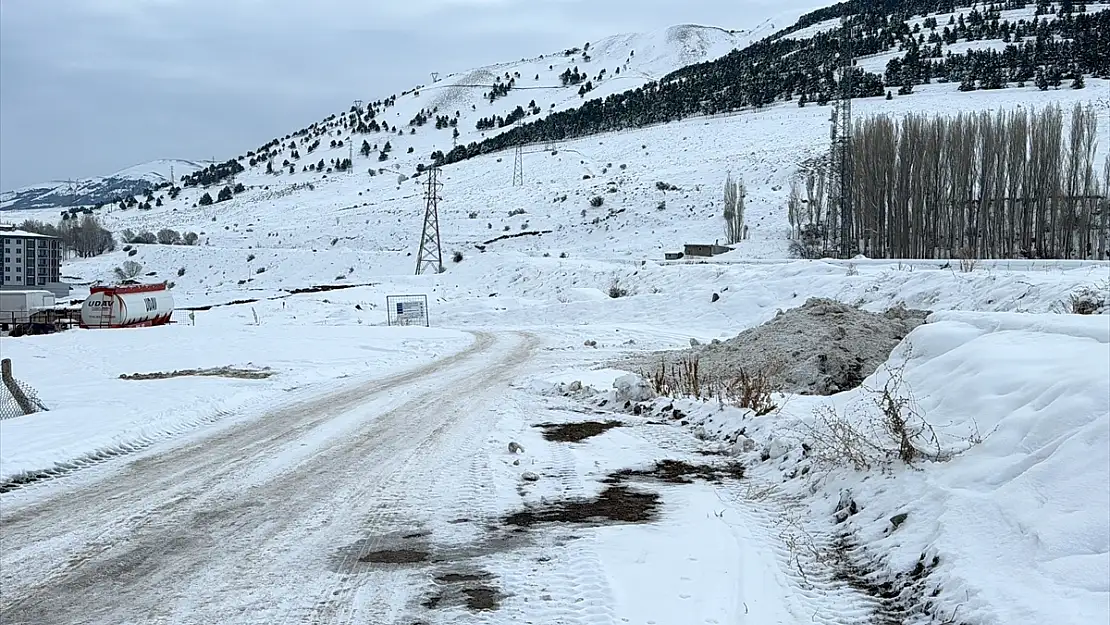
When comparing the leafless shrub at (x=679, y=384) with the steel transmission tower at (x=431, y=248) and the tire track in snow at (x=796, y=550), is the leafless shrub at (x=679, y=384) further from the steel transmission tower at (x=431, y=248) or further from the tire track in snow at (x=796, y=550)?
the steel transmission tower at (x=431, y=248)

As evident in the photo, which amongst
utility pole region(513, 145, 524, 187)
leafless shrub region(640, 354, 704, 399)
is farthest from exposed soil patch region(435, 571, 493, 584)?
utility pole region(513, 145, 524, 187)

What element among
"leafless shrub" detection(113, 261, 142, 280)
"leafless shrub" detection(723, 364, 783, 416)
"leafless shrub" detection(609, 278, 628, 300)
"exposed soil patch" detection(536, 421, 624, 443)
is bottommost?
"exposed soil patch" detection(536, 421, 624, 443)

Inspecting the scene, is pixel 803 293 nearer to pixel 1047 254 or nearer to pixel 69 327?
pixel 1047 254

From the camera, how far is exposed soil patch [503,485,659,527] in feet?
23.3

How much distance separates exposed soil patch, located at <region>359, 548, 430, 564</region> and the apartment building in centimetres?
5425

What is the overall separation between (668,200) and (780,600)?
62.3 metres

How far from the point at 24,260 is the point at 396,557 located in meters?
56.5

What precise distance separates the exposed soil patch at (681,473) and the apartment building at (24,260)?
5327cm

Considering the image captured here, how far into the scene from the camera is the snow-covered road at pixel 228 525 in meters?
5.28

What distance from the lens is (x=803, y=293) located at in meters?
27.1

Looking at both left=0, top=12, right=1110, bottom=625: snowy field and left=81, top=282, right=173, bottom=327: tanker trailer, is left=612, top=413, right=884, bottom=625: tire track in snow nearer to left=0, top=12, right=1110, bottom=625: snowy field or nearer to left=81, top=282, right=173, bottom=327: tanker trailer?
left=0, top=12, right=1110, bottom=625: snowy field

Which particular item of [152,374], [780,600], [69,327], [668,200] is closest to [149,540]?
[780,600]

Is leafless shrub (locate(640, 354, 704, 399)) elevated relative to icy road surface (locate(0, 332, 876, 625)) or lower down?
elevated

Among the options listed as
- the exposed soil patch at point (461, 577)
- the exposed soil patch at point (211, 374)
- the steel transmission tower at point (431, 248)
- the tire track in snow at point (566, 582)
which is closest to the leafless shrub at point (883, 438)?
the tire track in snow at point (566, 582)
